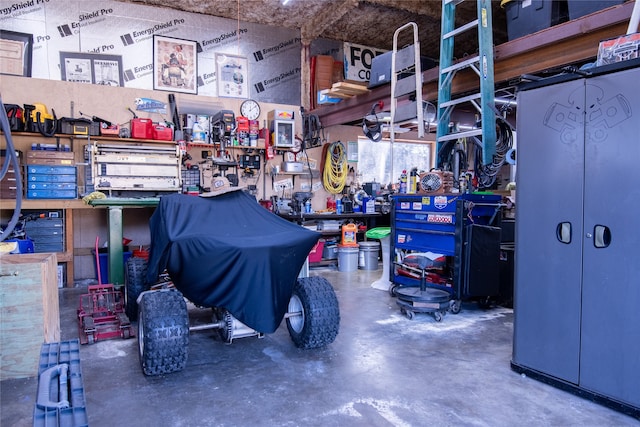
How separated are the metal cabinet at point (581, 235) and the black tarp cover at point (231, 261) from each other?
146cm

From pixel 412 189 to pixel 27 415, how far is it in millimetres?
4433

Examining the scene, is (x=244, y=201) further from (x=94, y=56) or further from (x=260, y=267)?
(x=94, y=56)

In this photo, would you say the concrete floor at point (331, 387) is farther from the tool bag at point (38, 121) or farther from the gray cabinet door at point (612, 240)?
the tool bag at point (38, 121)

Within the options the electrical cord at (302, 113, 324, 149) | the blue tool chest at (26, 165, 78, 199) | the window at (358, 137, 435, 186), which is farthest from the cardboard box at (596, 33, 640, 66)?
the blue tool chest at (26, 165, 78, 199)

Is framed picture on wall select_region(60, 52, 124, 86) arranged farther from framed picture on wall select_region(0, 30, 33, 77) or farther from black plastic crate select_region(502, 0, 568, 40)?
black plastic crate select_region(502, 0, 568, 40)

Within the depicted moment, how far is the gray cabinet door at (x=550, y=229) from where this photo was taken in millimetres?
2555

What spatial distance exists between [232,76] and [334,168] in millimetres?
2319

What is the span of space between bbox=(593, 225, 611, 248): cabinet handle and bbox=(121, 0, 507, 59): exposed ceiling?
538cm

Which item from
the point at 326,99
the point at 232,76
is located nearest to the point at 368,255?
the point at 326,99

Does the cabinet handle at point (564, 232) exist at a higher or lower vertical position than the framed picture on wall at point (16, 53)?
lower

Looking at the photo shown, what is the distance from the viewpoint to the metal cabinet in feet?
7.61

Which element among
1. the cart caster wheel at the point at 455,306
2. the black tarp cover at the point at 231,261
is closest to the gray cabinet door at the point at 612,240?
the black tarp cover at the point at 231,261

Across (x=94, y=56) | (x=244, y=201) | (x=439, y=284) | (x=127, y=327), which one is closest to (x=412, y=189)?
(x=439, y=284)

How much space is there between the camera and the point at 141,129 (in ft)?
19.6
